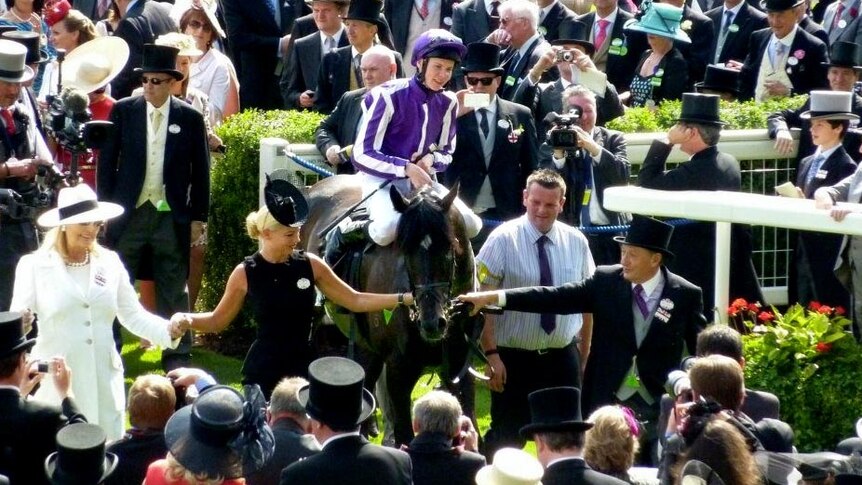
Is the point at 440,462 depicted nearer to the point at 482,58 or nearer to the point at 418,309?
the point at 418,309

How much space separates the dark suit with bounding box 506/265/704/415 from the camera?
8.70 meters

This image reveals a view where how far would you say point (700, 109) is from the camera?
10.6 m

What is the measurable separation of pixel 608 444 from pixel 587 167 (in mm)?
4734

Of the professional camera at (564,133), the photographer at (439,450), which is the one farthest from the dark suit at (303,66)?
the photographer at (439,450)

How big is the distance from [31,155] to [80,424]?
4.74 m

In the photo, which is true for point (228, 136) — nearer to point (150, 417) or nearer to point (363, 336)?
point (363, 336)

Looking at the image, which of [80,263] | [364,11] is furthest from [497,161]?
→ [80,263]

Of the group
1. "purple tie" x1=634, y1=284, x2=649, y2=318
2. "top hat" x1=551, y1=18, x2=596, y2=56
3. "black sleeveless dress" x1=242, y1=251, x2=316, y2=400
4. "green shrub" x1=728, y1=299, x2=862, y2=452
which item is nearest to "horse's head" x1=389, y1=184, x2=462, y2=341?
"black sleeveless dress" x1=242, y1=251, x2=316, y2=400

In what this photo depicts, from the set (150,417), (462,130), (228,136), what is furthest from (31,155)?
(150,417)

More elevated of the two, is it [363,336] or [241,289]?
[241,289]

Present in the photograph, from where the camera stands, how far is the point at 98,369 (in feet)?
28.6

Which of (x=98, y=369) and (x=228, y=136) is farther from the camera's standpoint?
(x=228, y=136)

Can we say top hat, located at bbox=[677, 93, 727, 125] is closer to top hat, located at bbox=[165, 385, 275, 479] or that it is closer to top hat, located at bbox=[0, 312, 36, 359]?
top hat, located at bbox=[0, 312, 36, 359]

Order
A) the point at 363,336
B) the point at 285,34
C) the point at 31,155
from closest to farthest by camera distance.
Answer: the point at 363,336, the point at 31,155, the point at 285,34
